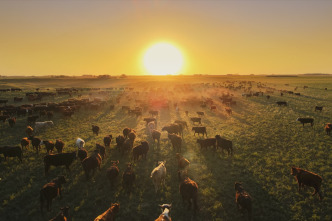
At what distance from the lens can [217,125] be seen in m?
22.9

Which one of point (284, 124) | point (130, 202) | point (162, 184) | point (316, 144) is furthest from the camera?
point (284, 124)

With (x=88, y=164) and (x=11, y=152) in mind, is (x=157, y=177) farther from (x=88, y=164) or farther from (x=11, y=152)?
(x=11, y=152)

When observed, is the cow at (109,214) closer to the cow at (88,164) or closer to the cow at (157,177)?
the cow at (157,177)

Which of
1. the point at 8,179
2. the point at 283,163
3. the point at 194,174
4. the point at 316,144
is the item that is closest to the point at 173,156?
the point at 194,174

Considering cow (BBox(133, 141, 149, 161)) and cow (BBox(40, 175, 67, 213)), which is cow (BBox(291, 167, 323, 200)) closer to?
cow (BBox(133, 141, 149, 161))

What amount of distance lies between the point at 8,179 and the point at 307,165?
1883 cm

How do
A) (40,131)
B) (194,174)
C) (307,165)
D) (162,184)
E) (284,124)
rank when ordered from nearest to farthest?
(162,184), (194,174), (307,165), (40,131), (284,124)

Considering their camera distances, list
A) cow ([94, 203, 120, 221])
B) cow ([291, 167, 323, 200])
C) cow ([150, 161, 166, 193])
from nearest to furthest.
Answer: cow ([94, 203, 120, 221]) → cow ([291, 167, 323, 200]) → cow ([150, 161, 166, 193])

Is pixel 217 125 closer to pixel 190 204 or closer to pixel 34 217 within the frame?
pixel 190 204

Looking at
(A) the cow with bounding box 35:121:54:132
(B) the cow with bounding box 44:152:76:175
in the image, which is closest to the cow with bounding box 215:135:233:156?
(B) the cow with bounding box 44:152:76:175

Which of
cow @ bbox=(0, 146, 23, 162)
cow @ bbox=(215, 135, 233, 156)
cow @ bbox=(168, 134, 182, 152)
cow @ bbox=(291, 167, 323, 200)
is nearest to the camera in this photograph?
cow @ bbox=(291, 167, 323, 200)

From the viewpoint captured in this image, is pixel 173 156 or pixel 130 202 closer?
pixel 130 202

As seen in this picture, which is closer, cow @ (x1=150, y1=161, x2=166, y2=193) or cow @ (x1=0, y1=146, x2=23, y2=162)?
cow @ (x1=150, y1=161, x2=166, y2=193)

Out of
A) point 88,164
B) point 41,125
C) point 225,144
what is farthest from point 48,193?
point 41,125
